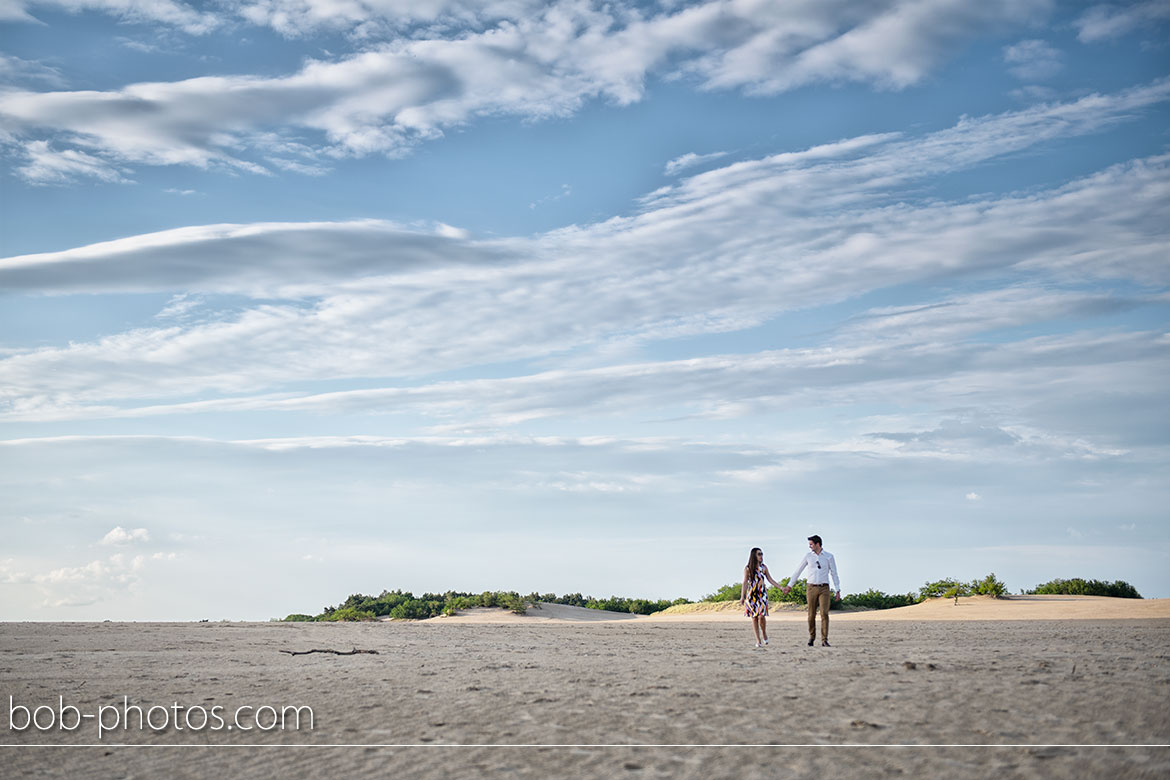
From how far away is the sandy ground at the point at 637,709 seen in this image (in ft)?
32.9

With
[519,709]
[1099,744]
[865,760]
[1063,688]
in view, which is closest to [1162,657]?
[1063,688]

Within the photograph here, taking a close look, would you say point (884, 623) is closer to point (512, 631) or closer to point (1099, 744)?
point (512, 631)

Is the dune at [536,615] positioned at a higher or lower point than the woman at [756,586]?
lower

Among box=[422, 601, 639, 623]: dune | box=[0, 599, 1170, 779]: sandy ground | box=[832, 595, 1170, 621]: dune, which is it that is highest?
box=[832, 595, 1170, 621]: dune

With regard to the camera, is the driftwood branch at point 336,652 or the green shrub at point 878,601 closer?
the driftwood branch at point 336,652

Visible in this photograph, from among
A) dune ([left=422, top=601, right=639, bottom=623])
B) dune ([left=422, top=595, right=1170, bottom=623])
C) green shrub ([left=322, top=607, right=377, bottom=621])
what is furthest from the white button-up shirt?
green shrub ([left=322, top=607, right=377, bottom=621])

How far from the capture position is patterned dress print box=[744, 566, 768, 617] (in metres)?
22.2

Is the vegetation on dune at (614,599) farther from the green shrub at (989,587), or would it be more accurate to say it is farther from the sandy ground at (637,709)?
the sandy ground at (637,709)

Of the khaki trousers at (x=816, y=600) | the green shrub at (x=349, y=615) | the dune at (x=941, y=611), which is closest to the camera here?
the khaki trousers at (x=816, y=600)

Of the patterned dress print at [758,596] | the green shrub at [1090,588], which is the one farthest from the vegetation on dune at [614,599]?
the patterned dress print at [758,596]

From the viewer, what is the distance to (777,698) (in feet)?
41.9

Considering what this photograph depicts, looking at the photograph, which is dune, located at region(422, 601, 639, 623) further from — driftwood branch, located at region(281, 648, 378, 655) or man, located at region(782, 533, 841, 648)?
man, located at region(782, 533, 841, 648)

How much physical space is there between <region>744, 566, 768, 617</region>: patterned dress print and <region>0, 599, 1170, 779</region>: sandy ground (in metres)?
1.13

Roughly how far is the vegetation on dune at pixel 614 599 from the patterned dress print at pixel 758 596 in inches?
571
